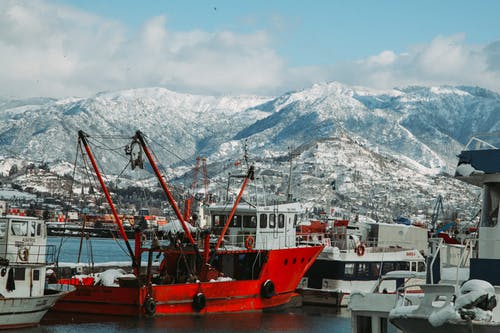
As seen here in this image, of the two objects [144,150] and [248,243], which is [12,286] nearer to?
[144,150]

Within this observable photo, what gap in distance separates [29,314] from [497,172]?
19644 mm

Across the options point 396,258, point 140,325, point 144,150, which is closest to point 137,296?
point 140,325

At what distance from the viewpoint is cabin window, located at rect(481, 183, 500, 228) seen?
20.6 metres

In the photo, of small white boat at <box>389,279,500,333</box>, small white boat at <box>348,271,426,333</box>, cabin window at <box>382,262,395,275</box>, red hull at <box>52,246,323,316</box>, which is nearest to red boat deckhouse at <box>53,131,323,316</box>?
red hull at <box>52,246,323,316</box>

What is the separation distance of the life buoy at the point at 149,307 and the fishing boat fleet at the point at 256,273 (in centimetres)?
4

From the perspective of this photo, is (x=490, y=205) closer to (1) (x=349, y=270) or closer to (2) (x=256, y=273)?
(2) (x=256, y=273)

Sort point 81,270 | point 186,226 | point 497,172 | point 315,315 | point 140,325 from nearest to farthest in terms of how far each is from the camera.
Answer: point 497,172 → point 140,325 → point 186,226 → point 315,315 → point 81,270

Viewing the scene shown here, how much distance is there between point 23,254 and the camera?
108 feet

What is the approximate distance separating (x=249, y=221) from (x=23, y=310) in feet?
45.9

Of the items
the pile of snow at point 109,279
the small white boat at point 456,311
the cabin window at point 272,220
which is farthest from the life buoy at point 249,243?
the small white boat at point 456,311

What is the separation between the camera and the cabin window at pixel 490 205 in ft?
67.5

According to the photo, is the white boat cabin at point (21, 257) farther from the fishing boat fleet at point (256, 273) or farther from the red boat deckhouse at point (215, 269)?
the red boat deckhouse at point (215, 269)

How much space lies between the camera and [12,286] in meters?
32.3

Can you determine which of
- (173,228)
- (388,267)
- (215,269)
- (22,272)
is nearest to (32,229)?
(22,272)
